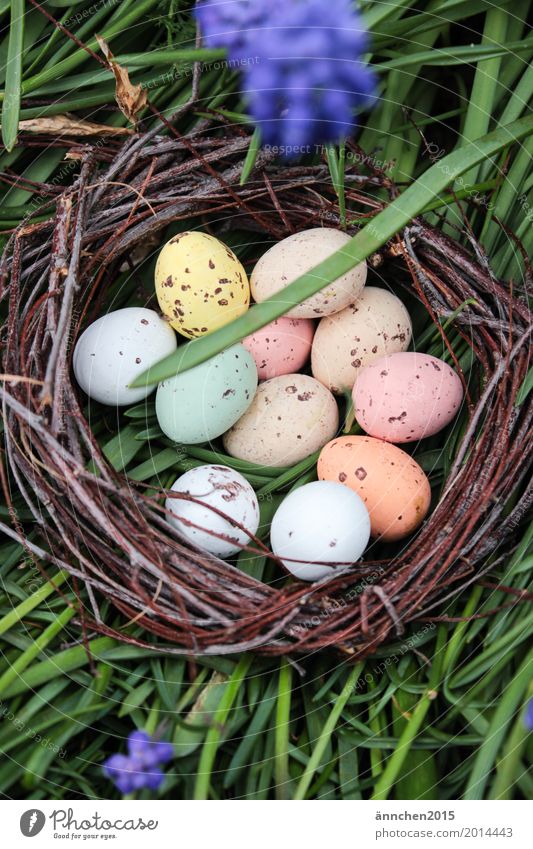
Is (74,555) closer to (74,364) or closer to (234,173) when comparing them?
(74,364)

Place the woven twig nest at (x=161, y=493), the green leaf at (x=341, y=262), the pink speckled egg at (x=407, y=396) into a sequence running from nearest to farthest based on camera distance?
the green leaf at (x=341, y=262) → the woven twig nest at (x=161, y=493) → the pink speckled egg at (x=407, y=396)

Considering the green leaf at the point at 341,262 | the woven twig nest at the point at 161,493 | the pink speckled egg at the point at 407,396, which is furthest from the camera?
the pink speckled egg at the point at 407,396

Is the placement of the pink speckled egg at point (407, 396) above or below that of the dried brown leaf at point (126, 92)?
below

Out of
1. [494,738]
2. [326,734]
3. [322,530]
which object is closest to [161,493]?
[322,530]

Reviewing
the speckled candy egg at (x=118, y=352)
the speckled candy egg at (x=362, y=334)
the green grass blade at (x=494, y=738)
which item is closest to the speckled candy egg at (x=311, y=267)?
the speckled candy egg at (x=362, y=334)

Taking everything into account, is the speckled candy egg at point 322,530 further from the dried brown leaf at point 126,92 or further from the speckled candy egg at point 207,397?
the dried brown leaf at point 126,92

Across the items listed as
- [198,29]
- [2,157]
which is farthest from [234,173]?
[2,157]
